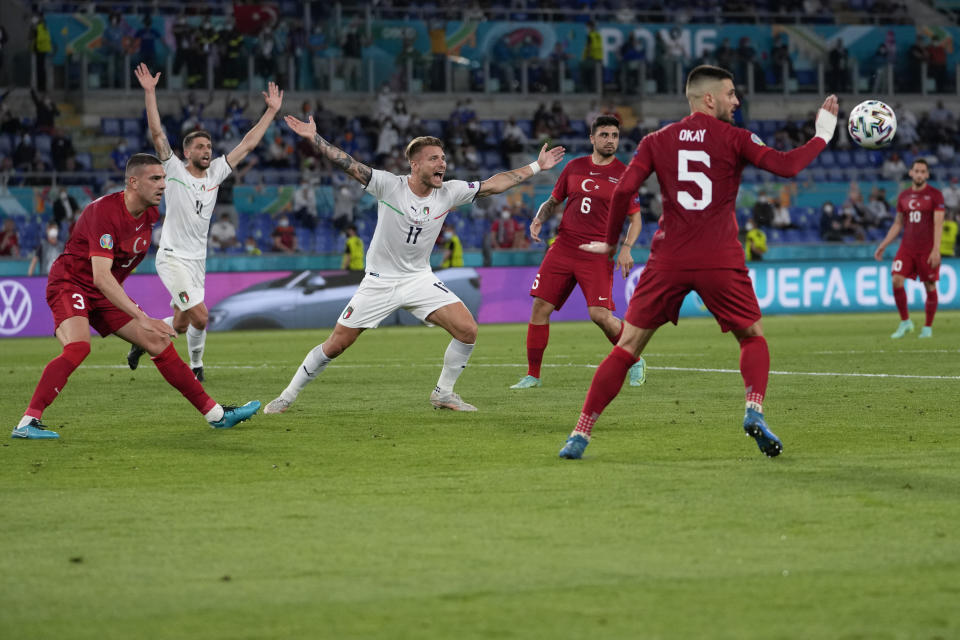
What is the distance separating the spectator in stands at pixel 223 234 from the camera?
28.3 meters

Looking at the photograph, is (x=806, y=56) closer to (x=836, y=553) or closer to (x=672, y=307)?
(x=672, y=307)

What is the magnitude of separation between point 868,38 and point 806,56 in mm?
2217

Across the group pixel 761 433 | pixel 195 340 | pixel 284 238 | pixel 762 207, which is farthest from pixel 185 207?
pixel 762 207

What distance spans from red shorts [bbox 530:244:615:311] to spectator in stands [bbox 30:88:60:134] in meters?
20.8

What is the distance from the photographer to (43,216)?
27797mm

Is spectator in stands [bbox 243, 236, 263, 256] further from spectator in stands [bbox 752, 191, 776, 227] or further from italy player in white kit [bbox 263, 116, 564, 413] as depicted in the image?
italy player in white kit [bbox 263, 116, 564, 413]

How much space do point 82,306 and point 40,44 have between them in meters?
25.6

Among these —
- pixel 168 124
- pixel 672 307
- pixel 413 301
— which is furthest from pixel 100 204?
pixel 168 124

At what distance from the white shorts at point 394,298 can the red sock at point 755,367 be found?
344cm

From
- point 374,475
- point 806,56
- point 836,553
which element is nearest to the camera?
point 836,553

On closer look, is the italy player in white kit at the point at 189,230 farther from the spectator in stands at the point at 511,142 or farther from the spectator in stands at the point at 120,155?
the spectator in stands at the point at 511,142

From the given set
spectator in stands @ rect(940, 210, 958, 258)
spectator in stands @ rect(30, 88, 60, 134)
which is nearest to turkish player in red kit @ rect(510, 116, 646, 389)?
spectator in stands @ rect(940, 210, 958, 258)

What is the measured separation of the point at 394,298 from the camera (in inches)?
441

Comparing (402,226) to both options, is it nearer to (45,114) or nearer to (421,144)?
(421,144)
